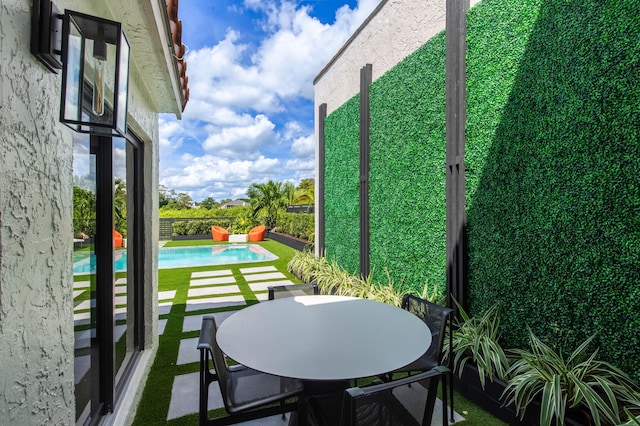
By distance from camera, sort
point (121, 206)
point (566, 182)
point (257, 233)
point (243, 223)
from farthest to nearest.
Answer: point (243, 223) < point (257, 233) < point (121, 206) < point (566, 182)

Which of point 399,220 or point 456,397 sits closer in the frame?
point 456,397

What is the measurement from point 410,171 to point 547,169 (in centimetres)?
198

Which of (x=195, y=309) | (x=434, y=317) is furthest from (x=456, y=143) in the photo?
(x=195, y=309)

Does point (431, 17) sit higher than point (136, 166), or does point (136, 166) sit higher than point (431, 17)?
point (431, 17)

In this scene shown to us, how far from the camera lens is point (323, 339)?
6.66 feet

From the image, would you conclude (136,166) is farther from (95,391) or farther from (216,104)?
(216,104)

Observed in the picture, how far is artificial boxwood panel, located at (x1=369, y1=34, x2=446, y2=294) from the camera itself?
162 inches

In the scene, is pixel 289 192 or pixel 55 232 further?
pixel 289 192

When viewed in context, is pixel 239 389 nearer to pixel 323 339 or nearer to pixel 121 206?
pixel 323 339

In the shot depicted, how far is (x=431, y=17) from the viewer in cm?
427

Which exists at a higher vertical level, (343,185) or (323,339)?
(343,185)

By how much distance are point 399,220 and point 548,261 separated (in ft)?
7.40

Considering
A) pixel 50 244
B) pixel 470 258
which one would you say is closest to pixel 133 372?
pixel 50 244

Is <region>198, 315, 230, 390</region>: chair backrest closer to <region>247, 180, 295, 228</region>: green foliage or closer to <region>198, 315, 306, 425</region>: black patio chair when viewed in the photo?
<region>198, 315, 306, 425</region>: black patio chair
